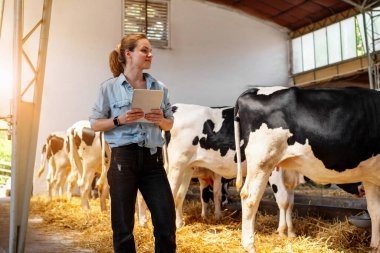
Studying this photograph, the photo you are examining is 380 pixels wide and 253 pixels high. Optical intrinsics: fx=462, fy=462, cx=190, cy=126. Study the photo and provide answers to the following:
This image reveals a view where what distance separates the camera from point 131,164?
Answer: 2977 mm

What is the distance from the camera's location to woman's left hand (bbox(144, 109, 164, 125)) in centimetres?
294

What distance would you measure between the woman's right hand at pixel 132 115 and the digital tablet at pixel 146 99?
0.03m

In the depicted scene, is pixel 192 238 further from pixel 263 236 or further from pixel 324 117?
pixel 324 117

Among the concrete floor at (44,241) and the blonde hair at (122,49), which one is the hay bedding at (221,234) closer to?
the concrete floor at (44,241)

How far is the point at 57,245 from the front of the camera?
5.53 m

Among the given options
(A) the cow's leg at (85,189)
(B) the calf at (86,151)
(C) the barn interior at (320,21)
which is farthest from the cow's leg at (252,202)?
(C) the barn interior at (320,21)

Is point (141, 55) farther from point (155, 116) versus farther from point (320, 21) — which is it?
point (320, 21)

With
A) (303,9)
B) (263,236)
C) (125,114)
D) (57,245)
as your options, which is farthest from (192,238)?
(303,9)

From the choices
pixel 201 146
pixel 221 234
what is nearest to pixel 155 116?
pixel 221 234

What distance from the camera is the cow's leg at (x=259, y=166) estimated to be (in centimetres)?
457

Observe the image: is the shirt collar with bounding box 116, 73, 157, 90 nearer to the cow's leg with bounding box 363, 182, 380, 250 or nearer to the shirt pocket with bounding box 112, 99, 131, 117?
the shirt pocket with bounding box 112, 99, 131, 117

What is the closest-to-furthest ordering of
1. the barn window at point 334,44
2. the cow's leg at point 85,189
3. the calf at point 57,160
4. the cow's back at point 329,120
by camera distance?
1. the cow's back at point 329,120
2. the cow's leg at point 85,189
3. the calf at point 57,160
4. the barn window at point 334,44

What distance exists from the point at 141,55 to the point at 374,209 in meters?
3.08

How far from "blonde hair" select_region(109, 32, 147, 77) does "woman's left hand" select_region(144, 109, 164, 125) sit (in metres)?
0.50
